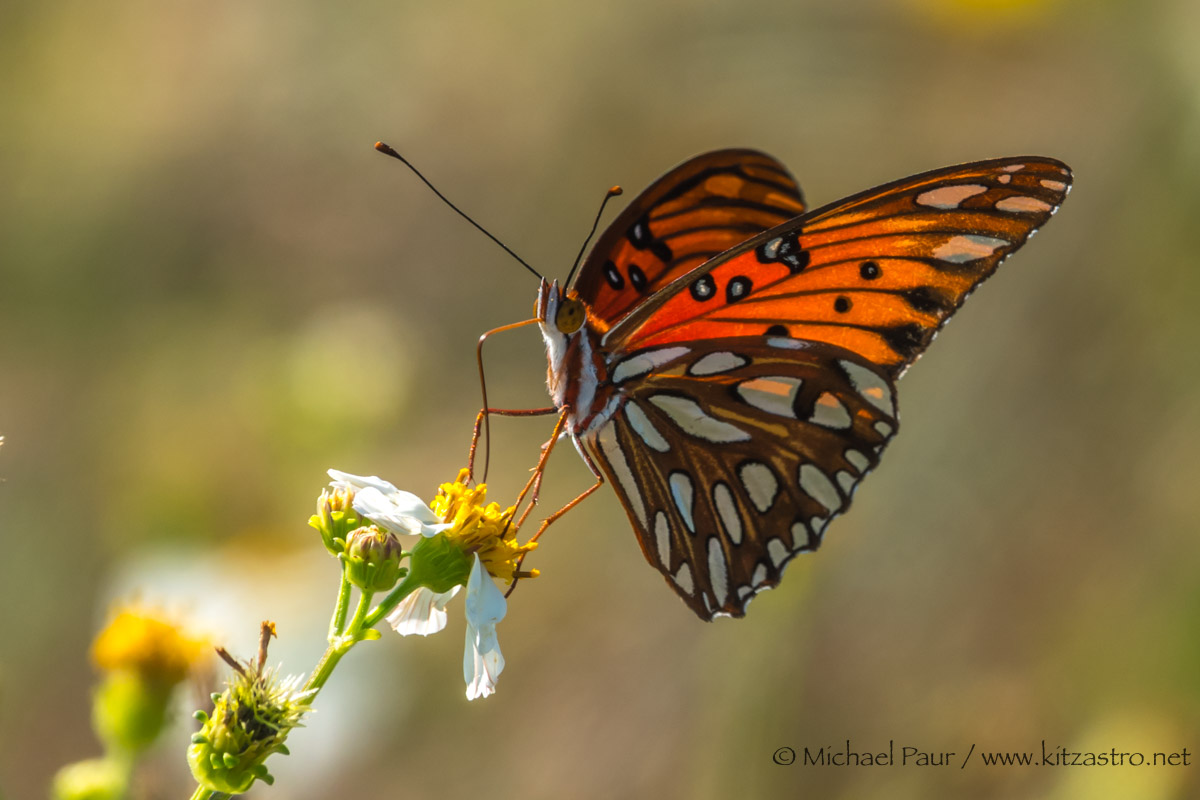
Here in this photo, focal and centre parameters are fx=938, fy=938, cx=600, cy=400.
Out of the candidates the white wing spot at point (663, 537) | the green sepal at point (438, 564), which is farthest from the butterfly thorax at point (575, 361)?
the green sepal at point (438, 564)

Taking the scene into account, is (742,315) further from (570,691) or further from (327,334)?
(570,691)

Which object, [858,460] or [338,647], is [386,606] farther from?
[858,460]

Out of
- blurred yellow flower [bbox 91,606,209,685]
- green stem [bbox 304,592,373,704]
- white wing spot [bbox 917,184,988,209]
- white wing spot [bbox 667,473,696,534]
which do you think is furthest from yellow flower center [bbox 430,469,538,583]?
white wing spot [bbox 917,184,988,209]

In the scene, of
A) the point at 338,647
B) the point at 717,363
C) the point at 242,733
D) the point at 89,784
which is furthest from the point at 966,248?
the point at 89,784

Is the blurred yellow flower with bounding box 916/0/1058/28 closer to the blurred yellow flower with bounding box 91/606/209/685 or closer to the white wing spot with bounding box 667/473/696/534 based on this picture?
the white wing spot with bounding box 667/473/696/534

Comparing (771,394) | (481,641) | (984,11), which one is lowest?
(481,641)

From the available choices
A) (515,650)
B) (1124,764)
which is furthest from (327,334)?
(1124,764)

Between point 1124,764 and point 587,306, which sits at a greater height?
point 587,306
